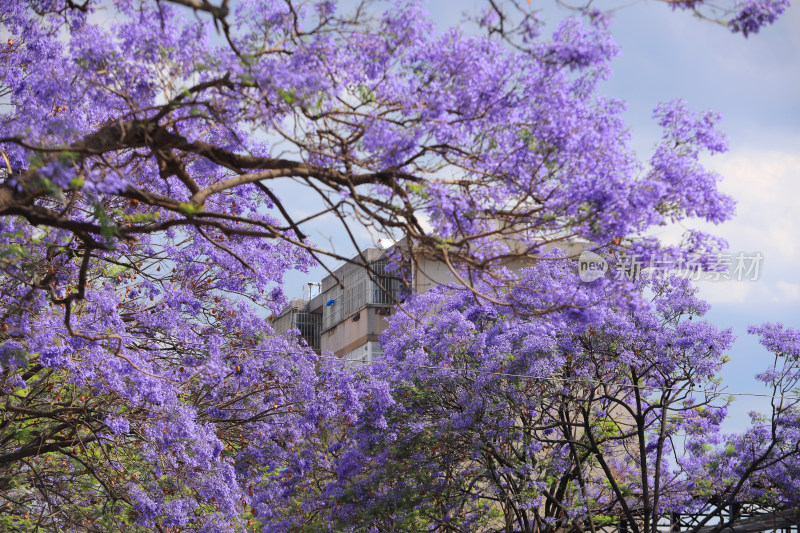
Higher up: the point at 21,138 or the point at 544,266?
the point at 544,266

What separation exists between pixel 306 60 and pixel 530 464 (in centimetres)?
994

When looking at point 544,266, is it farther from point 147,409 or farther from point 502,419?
point 147,409

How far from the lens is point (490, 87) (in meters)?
5.65

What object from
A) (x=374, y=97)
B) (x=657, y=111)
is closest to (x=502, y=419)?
(x=657, y=111)

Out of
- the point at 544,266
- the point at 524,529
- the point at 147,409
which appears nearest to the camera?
the point at 147,409

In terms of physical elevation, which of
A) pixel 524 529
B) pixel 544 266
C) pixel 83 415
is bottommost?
pixel 524 529

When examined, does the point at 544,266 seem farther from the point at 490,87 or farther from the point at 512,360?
the point at 490,87

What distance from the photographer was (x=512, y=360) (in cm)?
1379

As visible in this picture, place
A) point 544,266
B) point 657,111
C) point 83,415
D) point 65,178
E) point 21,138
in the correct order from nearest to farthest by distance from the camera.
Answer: point 65,178
point 21,138
point 657,111
point 83,415
point 544,266

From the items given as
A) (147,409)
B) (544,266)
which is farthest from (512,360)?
(147,409)

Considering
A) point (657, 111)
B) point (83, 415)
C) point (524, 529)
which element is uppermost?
point (657, 111)

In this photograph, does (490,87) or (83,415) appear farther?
(83,415)

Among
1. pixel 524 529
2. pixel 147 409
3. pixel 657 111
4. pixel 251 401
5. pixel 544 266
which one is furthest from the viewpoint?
pixel 524 529

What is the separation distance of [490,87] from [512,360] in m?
8.56
